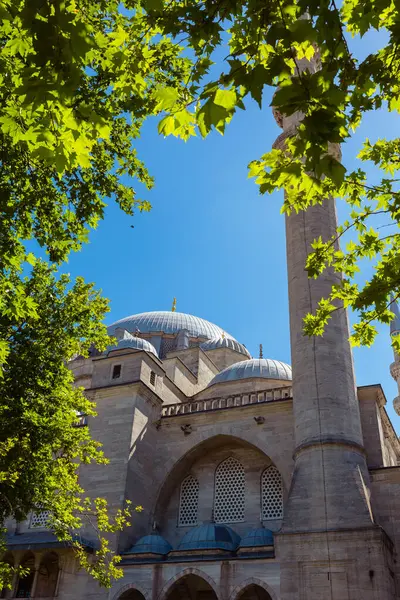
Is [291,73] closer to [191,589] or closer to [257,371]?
[191,589]

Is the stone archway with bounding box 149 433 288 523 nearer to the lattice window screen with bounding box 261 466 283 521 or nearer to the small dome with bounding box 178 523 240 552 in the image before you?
the lattice window screen with bounding box 261 466 283 521

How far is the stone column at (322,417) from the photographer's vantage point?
13.3 meters

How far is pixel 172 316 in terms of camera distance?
33.6m

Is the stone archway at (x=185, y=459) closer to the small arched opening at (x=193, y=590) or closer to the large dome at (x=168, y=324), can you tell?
the small arched opening at (x=193, y=590)

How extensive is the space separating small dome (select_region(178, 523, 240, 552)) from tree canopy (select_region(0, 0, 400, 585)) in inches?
200

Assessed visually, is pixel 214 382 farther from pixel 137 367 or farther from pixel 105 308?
pixel 105 308

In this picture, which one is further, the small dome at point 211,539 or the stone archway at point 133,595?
the stone archway at point 133,595

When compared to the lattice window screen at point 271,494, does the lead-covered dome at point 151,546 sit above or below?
below

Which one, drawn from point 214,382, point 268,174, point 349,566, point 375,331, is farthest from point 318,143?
point 214,382

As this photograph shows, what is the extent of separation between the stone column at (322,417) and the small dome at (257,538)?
79.6 inches

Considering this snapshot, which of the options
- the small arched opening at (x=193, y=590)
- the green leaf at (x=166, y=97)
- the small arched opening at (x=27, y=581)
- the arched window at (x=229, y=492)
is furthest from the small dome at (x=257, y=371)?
the green leaf at (x=166, y=97)

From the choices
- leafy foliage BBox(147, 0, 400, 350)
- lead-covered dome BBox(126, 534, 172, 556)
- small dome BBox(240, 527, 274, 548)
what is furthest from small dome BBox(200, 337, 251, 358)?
leafy foliage BBox(147, 0, 400, 350)

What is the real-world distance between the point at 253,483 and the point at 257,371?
20.0 ft

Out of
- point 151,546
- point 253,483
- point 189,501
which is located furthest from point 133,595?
point 253,483
